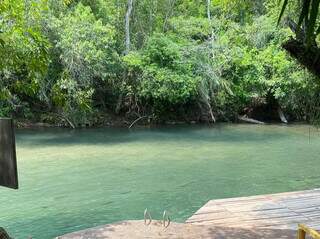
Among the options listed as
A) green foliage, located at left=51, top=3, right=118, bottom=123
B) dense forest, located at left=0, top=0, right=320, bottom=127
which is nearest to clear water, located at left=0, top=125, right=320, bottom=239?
green foliage, located at left=51, top=3, right=118, bottom=123

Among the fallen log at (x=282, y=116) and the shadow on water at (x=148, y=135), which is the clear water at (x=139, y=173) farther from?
the fallen log at (x=282, y=116)

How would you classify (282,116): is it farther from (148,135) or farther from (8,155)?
(8,155)

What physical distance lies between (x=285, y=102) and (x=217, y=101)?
10.5 feet

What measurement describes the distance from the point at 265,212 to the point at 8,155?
417 cm

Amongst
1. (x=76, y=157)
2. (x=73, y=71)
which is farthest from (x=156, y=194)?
(x=73, y=71)

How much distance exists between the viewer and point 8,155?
3.11m

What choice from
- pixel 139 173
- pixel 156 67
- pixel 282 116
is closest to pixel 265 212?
pixel 139 173

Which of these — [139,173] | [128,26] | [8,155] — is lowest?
[139,173]

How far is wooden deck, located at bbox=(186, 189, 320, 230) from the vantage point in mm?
5853

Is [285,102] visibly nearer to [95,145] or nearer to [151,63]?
[151,63]

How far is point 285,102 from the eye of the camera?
74.1 feet

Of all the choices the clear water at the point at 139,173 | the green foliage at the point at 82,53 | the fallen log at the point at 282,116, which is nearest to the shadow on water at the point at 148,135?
the clear water at the point at 139,173

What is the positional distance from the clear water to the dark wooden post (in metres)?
4.33

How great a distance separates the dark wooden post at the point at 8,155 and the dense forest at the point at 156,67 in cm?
1647
